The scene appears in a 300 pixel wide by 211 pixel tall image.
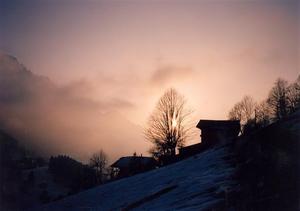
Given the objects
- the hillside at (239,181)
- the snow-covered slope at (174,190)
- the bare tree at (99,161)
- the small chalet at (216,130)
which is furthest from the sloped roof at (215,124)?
the bare tree at (99,161)

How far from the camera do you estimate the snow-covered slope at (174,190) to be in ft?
54.9

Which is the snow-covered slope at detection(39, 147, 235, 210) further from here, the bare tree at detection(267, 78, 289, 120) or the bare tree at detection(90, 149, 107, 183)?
the bare tree at detection(90, 149, 107, 183)

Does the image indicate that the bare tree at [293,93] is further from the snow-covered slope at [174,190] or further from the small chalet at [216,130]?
the snow-covered slope at [174,190]

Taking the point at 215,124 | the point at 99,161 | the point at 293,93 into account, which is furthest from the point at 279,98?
the point at 99,161

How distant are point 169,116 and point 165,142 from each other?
3.82m

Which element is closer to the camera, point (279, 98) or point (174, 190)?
point (174, 190)

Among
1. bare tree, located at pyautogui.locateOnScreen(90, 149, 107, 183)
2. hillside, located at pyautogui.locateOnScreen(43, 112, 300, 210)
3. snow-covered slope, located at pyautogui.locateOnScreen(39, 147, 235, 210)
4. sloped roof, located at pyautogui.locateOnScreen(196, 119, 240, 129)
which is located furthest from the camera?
bare tree, located at pyautogui.locateOnScreen(90, 149, 107, 183)

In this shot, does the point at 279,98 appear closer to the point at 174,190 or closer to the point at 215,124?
the point at 215,124

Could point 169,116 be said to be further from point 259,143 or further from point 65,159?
point 65,159

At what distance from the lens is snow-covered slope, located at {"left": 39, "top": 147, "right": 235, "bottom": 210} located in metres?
16.7

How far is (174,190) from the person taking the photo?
64.7 feet

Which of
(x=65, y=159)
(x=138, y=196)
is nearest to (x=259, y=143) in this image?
(x=138, y=196)

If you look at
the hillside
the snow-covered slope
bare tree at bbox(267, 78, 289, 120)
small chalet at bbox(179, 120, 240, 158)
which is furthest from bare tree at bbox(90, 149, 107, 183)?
the hillside

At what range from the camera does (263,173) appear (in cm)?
1650
